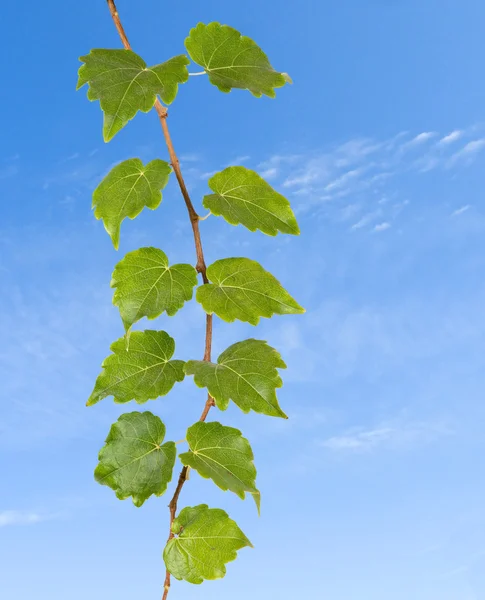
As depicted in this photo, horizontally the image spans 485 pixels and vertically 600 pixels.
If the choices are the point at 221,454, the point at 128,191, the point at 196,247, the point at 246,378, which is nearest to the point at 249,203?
the point at 196,247

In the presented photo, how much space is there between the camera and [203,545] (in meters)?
1.33

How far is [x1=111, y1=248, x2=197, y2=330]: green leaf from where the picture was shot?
4.33 feet

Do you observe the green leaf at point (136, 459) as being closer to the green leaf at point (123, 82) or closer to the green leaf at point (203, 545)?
the green leaf at point (203, 545)

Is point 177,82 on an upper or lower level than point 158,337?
upper

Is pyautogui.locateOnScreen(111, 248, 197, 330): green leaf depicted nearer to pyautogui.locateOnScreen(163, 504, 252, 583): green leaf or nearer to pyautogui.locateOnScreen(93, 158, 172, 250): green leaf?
pyautogui.locateOnScreen(93, 158, 172, 250): green leaf

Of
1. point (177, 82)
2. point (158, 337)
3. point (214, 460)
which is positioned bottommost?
point (214, 460)

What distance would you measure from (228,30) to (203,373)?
0.69 metres

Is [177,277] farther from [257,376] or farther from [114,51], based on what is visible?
[114,51]

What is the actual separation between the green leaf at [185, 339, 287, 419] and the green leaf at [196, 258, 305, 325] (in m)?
0.07

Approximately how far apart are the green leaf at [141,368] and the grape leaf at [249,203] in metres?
0.27

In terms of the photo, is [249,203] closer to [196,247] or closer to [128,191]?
[196,247]

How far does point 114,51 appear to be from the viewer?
4.11 feet

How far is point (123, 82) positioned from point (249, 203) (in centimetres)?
33

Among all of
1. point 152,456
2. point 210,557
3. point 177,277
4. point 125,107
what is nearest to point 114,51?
point 125,107
